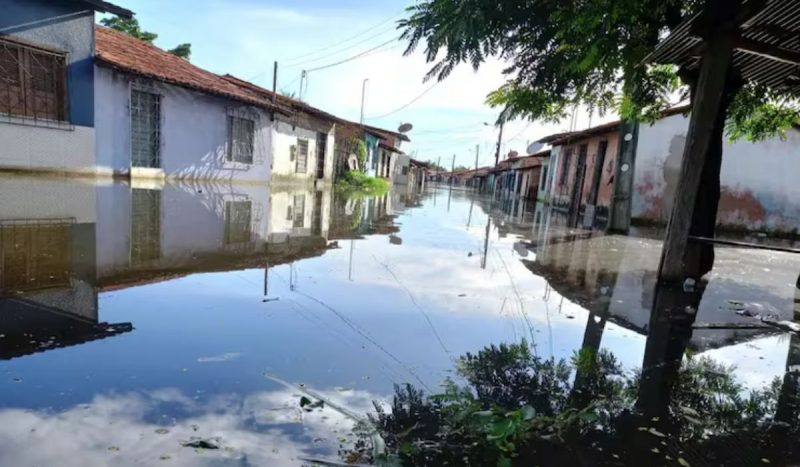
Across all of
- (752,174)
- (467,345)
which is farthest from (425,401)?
(752,174)

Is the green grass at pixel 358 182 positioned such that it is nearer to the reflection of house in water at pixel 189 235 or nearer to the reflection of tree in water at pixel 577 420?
the reflection of house in water at pixel 189 235

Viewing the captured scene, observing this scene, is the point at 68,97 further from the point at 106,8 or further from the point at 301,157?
the point at 301,157

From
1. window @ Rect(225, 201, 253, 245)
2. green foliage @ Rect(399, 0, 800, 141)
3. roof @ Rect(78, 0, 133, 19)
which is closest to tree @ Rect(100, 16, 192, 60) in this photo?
roof @ Rect(78, 0, 133, 19)

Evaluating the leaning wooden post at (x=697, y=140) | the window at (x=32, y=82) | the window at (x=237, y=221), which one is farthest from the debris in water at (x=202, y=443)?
the window at (x=32, y=82)

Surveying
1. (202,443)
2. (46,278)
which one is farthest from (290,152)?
(202,443)

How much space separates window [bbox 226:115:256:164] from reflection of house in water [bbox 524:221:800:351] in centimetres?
1292

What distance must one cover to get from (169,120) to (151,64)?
1.87 meters

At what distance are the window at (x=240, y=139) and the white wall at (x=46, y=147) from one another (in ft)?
18.7

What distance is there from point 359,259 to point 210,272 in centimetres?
195

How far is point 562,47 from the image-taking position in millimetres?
5250

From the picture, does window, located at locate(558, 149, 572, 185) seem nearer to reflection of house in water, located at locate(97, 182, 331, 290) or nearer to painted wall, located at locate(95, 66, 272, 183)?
painted wall, located at locate(95, 66, 272, 183)

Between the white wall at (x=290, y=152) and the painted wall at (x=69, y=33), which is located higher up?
the painted wall at (x=69, y=33)

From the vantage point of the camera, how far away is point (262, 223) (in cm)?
860

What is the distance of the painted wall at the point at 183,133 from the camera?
13.4m
